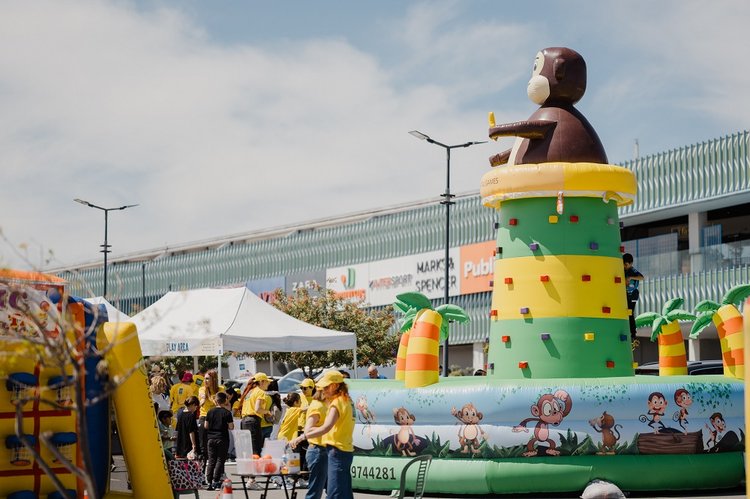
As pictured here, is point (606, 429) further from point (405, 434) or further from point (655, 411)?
point (405, 434)

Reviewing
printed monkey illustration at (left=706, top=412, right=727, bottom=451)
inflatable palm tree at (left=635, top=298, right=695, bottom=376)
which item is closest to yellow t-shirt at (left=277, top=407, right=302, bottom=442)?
printed monkey illustration at (left=706, top=412, right=727, bottom=451)

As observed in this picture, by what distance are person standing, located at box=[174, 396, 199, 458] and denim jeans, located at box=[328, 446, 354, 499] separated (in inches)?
268

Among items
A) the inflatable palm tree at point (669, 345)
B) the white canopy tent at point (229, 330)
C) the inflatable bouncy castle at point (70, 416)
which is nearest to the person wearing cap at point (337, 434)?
the inflatable bouncy castle at point (70, 416)

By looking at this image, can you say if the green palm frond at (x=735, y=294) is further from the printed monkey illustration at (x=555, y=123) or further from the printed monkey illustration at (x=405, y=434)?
the printed monkey illustration at (x=405, y=434)

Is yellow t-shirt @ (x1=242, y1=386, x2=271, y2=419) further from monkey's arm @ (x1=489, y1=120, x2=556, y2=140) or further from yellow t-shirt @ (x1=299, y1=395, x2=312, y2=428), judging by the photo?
monkey's arm @ (x1=489, y1=120, x2=556, y2=140)

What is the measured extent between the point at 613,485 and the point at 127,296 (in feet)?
235

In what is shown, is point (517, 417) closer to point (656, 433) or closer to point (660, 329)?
point (656, 433)

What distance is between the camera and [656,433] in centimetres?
1495

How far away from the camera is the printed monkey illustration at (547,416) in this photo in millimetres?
14828

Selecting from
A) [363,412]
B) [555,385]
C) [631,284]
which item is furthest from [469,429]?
[631,284]

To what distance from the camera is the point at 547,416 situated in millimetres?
14836

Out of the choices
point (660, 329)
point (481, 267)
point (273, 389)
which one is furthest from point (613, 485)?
point (481, 267)

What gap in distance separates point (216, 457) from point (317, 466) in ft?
17.7

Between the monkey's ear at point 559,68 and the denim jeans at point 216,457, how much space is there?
7.21 metres
